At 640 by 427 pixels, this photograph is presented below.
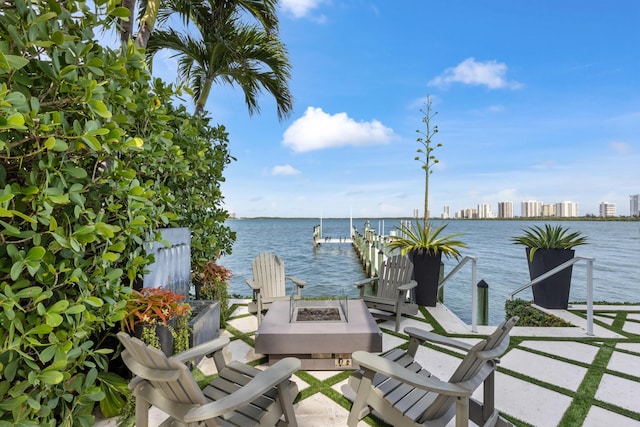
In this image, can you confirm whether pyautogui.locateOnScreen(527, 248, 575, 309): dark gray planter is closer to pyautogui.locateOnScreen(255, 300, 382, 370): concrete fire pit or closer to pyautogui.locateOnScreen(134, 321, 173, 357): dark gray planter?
pyautogui.locateOnScreen(255, 300, 382, 370): concrete fire pit

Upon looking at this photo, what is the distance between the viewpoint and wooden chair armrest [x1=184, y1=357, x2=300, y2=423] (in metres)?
1.32

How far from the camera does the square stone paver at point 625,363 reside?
277 cm

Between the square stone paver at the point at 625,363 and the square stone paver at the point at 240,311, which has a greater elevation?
the square stone paver at the point at 625,363

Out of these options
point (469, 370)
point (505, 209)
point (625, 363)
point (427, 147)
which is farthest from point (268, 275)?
point (505, 209)

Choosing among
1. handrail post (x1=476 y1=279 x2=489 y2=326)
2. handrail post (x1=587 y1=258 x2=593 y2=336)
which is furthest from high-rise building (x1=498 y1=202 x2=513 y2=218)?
handrail post (x1=587 y1=258 x2=593 y2=336)

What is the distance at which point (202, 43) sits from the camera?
555cm

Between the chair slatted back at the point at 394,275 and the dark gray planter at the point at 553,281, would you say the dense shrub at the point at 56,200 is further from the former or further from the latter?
the dark gray planter at the point at 553,281

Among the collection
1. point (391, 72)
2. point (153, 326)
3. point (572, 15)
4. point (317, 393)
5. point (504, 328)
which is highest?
point (572, 15)

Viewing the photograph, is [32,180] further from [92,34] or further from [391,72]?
[391,72]

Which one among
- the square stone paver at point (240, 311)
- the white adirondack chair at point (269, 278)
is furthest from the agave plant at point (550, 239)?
the square stone paver at point (240, 311)

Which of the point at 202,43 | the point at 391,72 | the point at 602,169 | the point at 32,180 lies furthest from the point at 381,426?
the point at 602,169

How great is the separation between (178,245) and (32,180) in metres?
2.24

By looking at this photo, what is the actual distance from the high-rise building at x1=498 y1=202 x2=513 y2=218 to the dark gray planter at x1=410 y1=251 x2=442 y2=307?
163ft

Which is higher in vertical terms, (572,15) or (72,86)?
(572,15)
